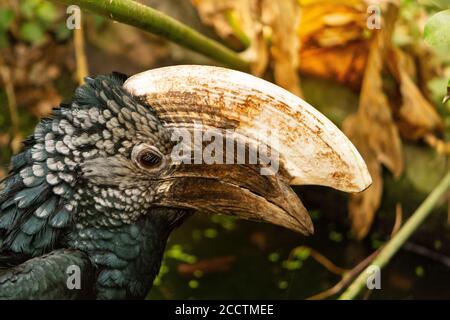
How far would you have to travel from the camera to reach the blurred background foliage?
9.03 feet

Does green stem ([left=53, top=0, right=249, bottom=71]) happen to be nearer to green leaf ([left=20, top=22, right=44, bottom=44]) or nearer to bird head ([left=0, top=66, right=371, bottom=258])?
bird head ([left=0, top=66, right=371, bottom=258])

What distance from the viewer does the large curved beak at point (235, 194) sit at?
169 centimetres

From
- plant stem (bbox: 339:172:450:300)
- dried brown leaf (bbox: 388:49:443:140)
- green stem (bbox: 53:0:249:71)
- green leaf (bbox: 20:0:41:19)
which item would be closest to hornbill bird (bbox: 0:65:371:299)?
green stem (bbox: 53:0:249:71)

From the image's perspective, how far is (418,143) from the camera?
309 centimetres

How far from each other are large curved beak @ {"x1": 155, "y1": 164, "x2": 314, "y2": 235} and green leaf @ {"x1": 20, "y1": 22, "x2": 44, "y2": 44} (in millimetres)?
2097

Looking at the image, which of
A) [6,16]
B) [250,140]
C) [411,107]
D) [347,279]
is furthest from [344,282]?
[6,16]

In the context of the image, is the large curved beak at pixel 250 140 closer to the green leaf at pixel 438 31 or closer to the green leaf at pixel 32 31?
the green leaf at pixel 438 31

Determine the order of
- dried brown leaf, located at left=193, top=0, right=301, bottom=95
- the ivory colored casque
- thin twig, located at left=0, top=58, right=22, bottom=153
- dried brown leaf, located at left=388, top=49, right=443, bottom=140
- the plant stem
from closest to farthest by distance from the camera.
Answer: the ivory colored casque, the plant stem, dried brown leaf, located at left=193, top=0, right=301, bottom=95, dried brown leaf, located at left=388, top=49, right=443, bottom=140, thin twig, located at left=0, top=58, right=22, bottom=153

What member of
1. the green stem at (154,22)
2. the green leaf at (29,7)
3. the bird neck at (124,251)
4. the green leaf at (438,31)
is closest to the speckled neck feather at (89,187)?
the bird neck at (124,251)

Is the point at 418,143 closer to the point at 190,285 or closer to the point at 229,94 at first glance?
the point at 190,285

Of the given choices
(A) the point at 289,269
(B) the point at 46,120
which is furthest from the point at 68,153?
(A) the point at 289,269

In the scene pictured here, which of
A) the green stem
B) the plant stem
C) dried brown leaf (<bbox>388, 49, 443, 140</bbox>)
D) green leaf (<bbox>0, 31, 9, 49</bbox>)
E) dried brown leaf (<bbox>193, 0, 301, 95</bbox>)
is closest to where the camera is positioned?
the green stem
